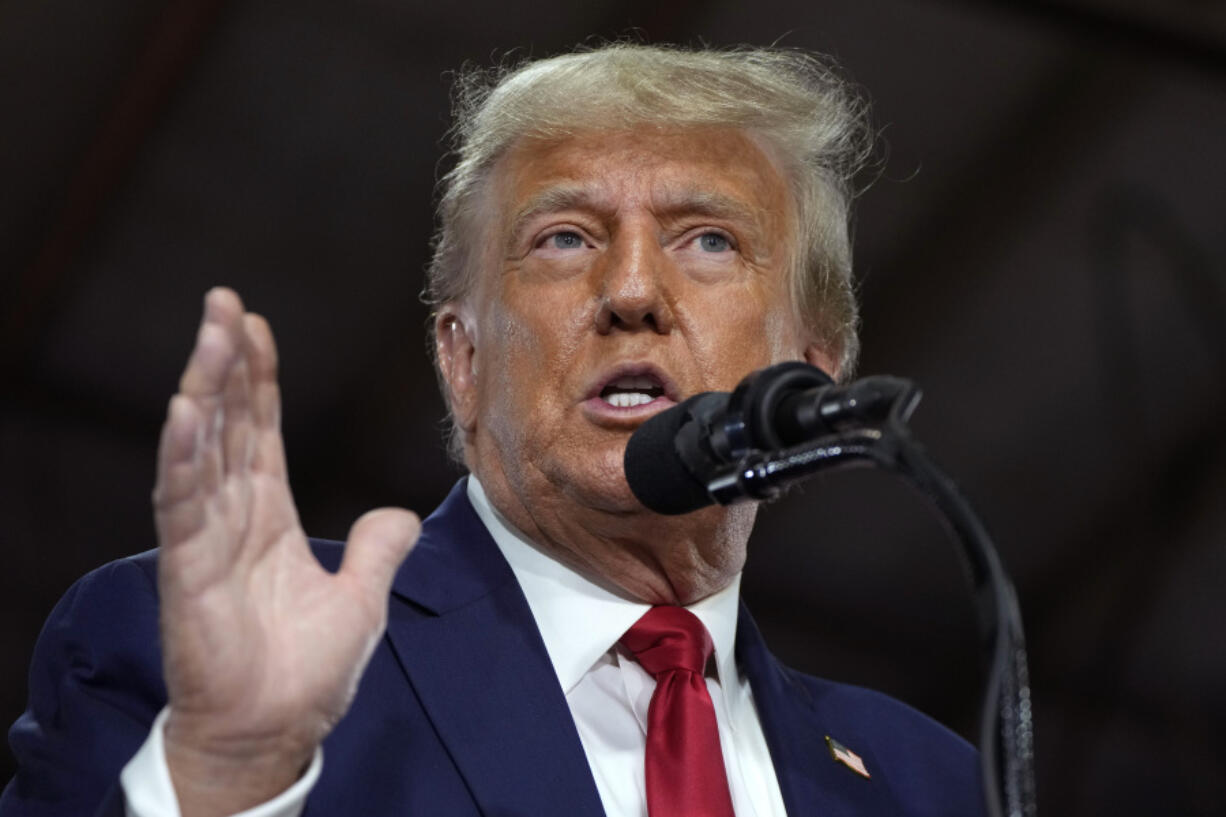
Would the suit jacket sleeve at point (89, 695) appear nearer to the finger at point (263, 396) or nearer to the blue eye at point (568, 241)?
the finger at point (263, 396)

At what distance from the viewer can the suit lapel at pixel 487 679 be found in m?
1.77

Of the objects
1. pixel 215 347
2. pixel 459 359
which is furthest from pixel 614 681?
pixel 215 347

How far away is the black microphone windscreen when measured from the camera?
4.78ft

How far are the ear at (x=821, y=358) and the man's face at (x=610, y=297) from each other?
6 centimetres

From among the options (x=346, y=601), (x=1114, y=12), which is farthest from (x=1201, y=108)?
(x=346, y=601)

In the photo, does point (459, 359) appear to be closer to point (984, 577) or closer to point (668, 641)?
point (668, 641)

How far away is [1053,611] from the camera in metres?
3.61

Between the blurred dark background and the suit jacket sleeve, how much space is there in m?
1.28

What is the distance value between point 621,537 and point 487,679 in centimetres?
32

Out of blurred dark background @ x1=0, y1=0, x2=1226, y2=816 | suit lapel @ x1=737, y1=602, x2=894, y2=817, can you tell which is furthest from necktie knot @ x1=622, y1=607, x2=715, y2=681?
blurred dark background @ x1=0, y1=0, x2=1226, y2=816

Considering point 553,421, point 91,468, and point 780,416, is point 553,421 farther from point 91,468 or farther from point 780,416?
point 91,468

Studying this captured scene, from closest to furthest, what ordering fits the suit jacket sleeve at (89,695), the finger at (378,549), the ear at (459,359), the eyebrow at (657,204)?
the finger at (378,549), the suit jacket sleeve at (89,695), the eyebrow at (657,204), the ear at (459,359)

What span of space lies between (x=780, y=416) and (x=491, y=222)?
113 cm

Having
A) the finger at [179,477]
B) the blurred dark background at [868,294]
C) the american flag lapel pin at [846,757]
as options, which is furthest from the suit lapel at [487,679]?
the blurred dark background at [868,294]
